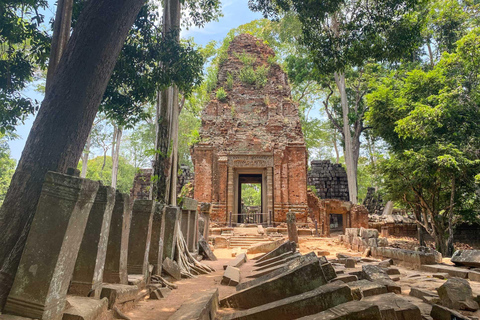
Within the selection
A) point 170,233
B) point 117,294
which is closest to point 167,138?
point 170,233

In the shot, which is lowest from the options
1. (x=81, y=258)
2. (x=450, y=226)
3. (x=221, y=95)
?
(x=81, y=258)

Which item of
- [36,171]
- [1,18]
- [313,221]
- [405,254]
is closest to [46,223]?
[36,171]

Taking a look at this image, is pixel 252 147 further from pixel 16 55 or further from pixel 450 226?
pixel 16 55

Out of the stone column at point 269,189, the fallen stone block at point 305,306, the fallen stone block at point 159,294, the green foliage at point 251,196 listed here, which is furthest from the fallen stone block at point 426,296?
the green foliage at point 251,196

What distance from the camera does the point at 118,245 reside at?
3.75 m

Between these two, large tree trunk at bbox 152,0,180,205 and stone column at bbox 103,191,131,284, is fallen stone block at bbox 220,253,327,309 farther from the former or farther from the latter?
large tree trunk at bbox 152,0,180,205

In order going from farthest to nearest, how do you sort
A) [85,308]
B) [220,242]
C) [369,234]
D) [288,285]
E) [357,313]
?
1. [220,242]
2. [369,234]
3. [288,285]
4. [85,308]
5. [357,313]

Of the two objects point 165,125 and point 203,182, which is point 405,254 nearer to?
point 165,125

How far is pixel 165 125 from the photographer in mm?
7078

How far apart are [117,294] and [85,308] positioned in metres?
0.60

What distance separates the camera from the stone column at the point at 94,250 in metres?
3.05

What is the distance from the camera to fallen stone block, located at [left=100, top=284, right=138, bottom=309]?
10.4 feet

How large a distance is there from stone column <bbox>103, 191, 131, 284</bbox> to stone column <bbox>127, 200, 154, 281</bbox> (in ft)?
1.81

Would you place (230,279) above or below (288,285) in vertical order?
below
